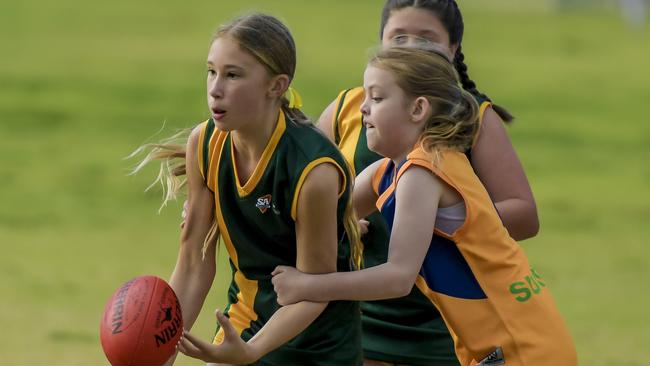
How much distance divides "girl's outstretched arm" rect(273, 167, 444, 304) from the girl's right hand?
0.46 feet

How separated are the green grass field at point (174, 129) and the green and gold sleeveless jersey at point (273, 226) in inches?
22.9

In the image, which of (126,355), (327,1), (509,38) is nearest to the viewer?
(126,355)

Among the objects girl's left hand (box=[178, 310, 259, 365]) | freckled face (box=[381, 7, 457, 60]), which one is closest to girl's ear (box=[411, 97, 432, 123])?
freckled face (box=[381, 7, 457, 60])

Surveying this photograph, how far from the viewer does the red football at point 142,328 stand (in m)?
4.36

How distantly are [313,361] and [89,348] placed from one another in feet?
14.5

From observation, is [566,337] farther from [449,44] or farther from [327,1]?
[327,1]

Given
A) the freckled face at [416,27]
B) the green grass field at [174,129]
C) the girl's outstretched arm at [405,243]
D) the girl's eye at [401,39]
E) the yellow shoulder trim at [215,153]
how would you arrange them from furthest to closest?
the green grass field at [174,129], the freckled face at [416,27], the girl's eye at [401,39], the yellow shoulder trim at [215,153], the girl's outstretched arm at [405,243]

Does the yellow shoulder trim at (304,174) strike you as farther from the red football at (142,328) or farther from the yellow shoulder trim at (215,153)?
the red football at (142,328)

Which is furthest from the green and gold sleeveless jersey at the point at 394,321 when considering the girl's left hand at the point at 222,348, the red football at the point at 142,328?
the red football at the point at 142,328

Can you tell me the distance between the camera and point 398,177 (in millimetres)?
4598

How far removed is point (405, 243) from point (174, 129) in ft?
5.55

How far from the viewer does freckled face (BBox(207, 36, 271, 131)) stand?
4547mm

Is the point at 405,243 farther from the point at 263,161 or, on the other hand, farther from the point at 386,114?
the point at 263,161

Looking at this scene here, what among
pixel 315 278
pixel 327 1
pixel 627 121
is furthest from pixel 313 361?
pixel 327 1
